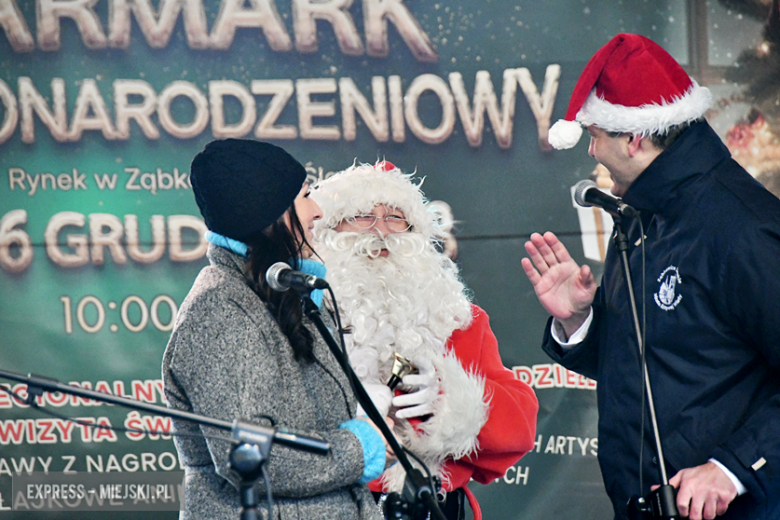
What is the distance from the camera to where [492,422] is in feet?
8.34

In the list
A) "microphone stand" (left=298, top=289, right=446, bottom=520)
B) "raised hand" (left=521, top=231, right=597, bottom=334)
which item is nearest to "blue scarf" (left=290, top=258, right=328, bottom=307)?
"microphone stand" (left=298, top=289, right=446, bottom=520)

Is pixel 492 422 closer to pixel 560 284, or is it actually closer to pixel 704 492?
pixel 560 284

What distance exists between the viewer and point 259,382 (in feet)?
5.54

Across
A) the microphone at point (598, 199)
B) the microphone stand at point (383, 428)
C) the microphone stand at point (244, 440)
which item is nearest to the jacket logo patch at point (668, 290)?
the microphone at point (598, 199)

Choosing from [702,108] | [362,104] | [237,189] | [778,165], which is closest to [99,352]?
[362,104]

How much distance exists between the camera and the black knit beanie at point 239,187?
179 cm

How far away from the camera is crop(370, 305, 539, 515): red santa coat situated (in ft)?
8.30

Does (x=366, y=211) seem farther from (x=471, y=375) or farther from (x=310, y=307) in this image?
(x=310, y=307)

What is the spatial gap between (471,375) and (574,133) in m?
0.84

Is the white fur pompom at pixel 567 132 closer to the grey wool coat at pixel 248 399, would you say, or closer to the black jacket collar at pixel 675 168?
the black jacket collar at pixel 675 168

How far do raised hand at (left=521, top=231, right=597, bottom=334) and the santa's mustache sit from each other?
501mm

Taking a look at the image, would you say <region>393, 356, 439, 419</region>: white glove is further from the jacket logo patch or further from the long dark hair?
the jacket logo patch

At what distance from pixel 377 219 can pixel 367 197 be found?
0.09 metres

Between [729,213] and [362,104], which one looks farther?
[362,104]
